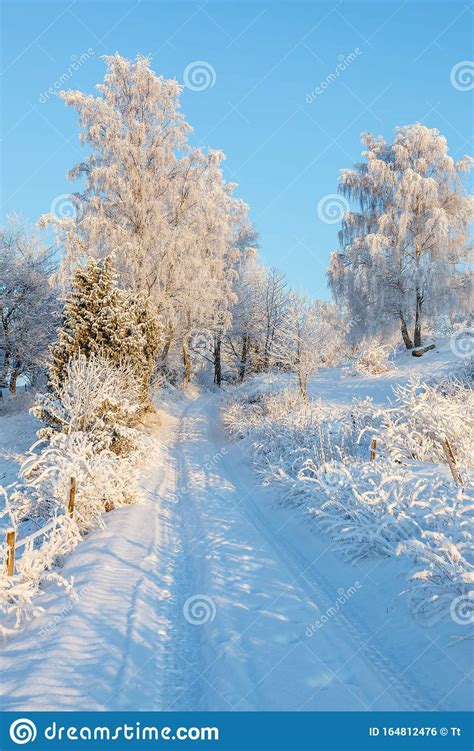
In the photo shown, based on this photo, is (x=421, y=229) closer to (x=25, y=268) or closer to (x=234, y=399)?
(x=234, y=399)

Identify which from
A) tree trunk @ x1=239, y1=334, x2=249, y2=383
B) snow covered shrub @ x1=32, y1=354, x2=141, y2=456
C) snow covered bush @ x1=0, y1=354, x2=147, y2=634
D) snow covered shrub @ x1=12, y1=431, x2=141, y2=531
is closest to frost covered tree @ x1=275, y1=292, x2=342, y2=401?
snow covered bush @ x1=0, y1=354, x2=147, y2=634

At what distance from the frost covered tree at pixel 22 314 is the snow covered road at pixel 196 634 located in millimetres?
19336

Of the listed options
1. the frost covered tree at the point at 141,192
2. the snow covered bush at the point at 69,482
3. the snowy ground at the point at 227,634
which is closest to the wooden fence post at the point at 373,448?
the snowy ground at the point at 227,634

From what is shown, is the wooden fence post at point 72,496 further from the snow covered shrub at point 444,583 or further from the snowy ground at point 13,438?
the snowy ground at point 13,438

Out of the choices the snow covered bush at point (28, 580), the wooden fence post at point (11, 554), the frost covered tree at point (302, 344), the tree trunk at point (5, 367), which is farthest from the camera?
the tree trunk at point (5, 367)

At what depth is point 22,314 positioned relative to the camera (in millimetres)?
24703

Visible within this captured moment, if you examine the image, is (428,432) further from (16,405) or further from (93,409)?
(16,405)

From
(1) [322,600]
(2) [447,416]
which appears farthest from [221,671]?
(2) [447,416]

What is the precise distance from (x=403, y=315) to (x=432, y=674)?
2065 centimetres

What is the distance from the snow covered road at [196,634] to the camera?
3426mm

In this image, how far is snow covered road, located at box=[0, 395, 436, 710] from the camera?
11.2 ft

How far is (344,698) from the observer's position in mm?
3387

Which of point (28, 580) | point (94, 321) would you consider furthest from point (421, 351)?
point (28, 580)

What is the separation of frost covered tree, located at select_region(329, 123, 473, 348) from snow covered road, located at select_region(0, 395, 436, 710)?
1752 cm
